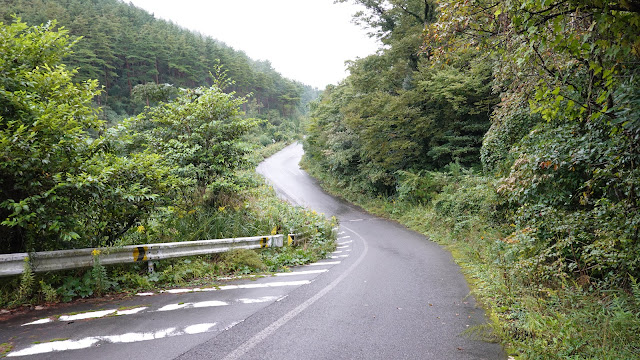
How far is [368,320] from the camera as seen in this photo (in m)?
4.17

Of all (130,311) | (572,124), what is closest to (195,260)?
(130,311)

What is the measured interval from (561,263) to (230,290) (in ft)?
17.4

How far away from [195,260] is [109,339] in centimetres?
308

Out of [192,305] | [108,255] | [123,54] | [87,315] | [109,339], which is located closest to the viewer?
[109,339]

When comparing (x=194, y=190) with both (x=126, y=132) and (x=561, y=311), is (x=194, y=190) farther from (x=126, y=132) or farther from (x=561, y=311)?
(x=561, y=311)

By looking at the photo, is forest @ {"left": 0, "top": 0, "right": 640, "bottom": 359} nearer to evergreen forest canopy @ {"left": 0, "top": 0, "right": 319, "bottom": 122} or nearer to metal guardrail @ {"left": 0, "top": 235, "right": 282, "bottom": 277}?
metal guardrail @ {"left": 0, "top": 235, "right": 282, "bottom": 277}

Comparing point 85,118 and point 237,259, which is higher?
point 85,118

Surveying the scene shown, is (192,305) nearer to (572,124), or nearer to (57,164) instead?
(57,164)

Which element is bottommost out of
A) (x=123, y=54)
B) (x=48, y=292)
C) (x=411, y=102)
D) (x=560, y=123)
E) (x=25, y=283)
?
(x=48, y=292)

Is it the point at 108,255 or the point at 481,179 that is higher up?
the point at 481,179

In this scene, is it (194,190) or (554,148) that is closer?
(554,148)

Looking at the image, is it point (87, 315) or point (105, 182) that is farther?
point (105, 182)

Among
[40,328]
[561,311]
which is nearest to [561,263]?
[561,311]

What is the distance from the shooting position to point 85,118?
500 cm
